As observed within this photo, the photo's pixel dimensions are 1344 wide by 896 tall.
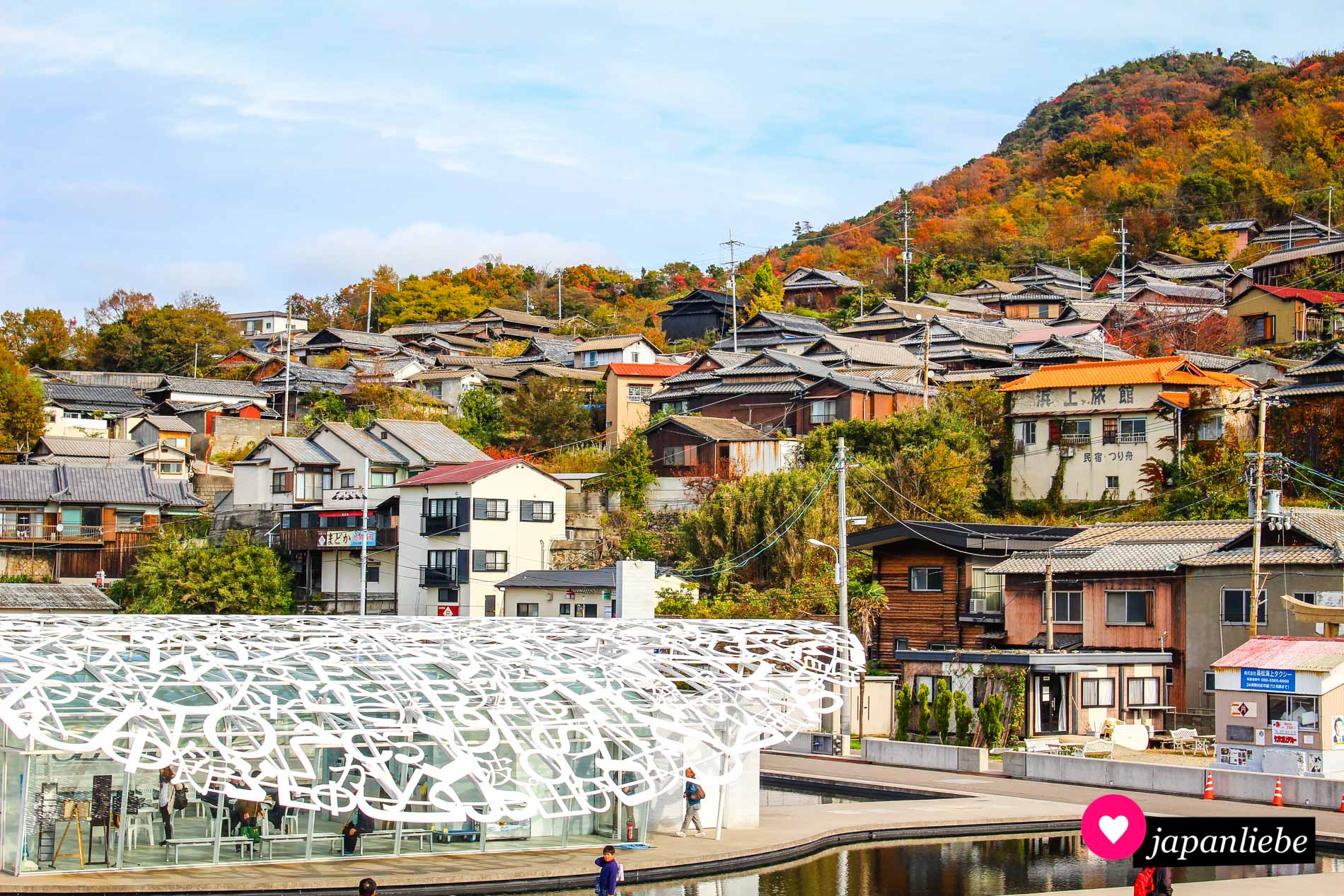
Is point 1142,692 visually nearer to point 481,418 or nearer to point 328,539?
point 328,539

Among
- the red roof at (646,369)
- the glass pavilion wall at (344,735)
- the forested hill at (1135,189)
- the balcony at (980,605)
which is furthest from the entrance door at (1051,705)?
the forested hill at (1135,189)

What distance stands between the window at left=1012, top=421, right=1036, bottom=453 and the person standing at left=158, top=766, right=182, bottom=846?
3947cm

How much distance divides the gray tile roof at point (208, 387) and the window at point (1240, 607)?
5463cm

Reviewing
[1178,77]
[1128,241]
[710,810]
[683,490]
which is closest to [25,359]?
[683,490]

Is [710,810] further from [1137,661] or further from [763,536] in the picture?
[763,536]

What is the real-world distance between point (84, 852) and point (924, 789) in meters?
15.6

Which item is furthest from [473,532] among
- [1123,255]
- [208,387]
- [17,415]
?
[1123,255]

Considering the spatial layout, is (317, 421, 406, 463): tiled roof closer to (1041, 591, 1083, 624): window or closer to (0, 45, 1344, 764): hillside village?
(0, 45, 1344, 764): hillside village

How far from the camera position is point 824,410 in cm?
5850

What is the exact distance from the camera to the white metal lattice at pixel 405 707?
1666 centimetres

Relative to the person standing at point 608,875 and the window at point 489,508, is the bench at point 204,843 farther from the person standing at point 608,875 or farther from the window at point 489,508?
the window at point 489,508

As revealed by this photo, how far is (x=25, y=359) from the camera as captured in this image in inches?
3474

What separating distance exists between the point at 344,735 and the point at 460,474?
115ft

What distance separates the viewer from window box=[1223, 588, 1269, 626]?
33062 millimetres
